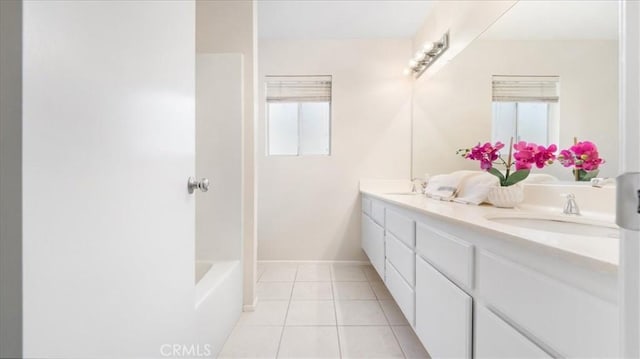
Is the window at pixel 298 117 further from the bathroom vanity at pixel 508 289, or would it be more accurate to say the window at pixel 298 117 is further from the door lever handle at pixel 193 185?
the door lever handle at pixel 193 185

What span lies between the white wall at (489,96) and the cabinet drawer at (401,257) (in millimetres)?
807

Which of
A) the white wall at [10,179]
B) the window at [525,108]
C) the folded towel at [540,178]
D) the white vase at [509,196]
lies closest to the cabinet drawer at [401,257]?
the white vase at [509,196]

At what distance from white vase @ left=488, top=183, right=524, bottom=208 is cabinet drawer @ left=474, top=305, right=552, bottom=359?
751 mm

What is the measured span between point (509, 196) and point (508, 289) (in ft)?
2.77

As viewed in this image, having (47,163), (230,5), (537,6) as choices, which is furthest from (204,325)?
(537,6)

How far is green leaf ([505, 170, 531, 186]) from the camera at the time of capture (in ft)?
4.50

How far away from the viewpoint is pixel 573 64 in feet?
3.72

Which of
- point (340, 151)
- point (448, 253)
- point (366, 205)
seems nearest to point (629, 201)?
point (448, 253)

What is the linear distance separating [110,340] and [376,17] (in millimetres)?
2905

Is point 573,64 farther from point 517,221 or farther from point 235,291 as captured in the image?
point 235,291

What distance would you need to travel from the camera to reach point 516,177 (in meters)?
1.39

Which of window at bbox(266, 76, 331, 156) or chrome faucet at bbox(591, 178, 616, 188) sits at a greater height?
window at bbox(266, 76, 331, 156)

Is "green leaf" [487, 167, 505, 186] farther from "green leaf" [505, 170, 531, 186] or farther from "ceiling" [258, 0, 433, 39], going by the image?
"ceiling" [258, 0, 433, 39]

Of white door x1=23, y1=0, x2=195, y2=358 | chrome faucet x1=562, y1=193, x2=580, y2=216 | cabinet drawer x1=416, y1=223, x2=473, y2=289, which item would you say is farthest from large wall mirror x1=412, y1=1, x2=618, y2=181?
white door x1=23, y1=0, x2=195, y2=358
